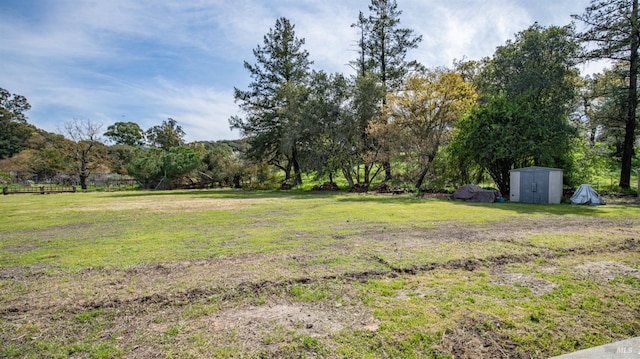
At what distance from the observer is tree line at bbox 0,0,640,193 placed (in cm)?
1744

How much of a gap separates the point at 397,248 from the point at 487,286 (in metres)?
2.08

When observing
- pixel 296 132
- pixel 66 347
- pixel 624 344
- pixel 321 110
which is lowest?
pixel 66 347

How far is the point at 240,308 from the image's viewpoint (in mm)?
3416

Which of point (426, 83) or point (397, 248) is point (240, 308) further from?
point (426, 83)

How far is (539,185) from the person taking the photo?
15.1 meters

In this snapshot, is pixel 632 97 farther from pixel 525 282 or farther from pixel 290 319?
pixel 290 319

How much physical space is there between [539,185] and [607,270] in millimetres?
12406

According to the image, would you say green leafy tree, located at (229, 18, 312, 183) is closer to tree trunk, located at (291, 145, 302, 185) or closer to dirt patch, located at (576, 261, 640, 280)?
tree trunk, located at (291, 145, 302, 185)

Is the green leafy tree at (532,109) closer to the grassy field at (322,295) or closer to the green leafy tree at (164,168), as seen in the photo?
the grassy field at (322,295)

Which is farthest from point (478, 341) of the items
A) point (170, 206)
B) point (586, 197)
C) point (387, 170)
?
point (387, 170)

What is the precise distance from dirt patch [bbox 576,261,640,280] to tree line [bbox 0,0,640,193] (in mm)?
13721

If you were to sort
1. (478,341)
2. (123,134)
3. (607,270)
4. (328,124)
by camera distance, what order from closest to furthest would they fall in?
(478,341)
(607,270)
(328,124)
(123,134)

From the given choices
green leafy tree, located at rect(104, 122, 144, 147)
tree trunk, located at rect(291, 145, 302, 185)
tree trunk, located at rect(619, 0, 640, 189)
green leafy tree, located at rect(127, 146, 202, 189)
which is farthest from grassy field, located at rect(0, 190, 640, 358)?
green leafy tree, located at rect(104, 122, 144, 147)

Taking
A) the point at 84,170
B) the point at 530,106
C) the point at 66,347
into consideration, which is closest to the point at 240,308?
the point at 66,347
